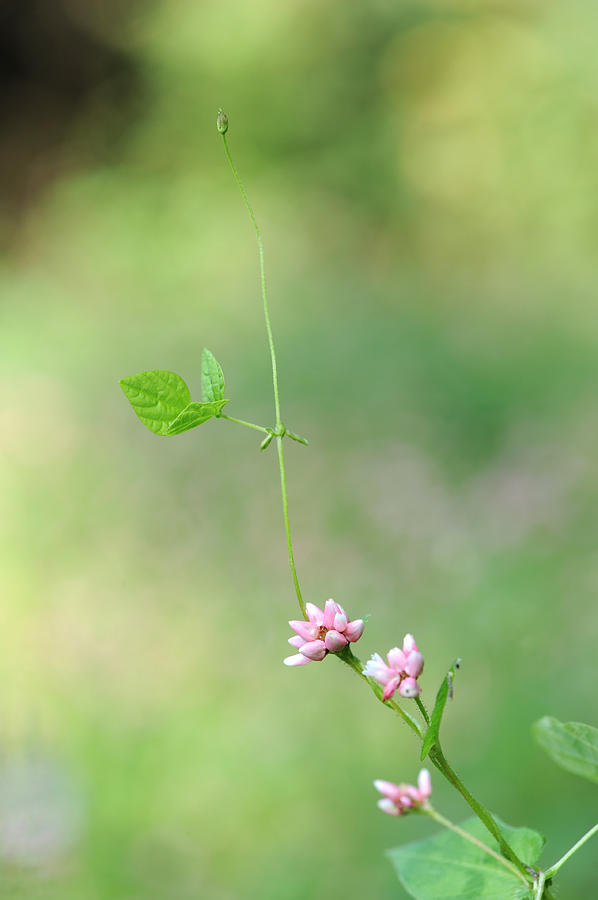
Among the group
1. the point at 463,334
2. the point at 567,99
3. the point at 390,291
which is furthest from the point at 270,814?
the point at 567,99

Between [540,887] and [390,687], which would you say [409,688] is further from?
[540,887]

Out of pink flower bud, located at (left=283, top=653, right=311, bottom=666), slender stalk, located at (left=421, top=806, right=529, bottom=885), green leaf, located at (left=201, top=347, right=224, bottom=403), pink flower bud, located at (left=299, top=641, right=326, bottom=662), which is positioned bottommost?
slender stalk, located at (left=421, top=806, right=529, bottom=885)

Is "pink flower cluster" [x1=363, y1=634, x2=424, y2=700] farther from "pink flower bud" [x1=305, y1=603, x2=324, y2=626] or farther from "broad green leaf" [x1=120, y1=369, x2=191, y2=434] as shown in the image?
"broad green leaf" [x1=120, y1=369, x2=191, y2=434]

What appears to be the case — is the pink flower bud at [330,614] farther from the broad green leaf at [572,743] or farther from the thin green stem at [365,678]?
the broad green leaf at [572,743]

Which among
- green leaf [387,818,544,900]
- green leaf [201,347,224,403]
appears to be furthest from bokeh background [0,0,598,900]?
green leaf [201,347,224,403]

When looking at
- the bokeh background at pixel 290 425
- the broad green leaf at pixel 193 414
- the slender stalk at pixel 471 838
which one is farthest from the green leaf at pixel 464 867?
the bokeh background at pixel 290 425
